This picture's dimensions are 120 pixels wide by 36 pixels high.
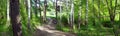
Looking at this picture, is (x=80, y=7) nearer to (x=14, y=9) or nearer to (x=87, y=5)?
(x=87, y=5)

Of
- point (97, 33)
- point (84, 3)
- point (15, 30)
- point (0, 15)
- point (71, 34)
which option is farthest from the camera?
point (84, 3)

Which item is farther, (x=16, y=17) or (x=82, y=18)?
(x=82, y=18)

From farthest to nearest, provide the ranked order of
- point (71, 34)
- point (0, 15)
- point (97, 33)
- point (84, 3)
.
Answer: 1. point (84, 3)
2. point (71, 34)
3. point (97, 33)
4. point (0, 15)

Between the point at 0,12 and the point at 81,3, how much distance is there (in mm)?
12124

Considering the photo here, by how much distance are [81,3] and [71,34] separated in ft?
20.9

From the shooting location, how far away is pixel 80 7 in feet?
97.6

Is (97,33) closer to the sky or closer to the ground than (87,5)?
closer to the ground

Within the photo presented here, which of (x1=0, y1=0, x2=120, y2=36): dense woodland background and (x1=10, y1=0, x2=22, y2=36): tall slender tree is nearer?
(x1=10, y1=0, x2=22, y2=36): tall slender tree

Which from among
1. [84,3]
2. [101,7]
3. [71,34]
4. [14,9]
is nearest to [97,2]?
[101,7]

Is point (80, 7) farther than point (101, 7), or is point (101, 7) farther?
point (80, 7)

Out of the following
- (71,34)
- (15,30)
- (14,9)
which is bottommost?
(71,34)

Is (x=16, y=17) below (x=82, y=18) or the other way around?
the other way around

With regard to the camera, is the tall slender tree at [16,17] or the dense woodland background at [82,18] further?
the dense woodland background at [82,18]

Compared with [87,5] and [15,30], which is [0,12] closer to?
[87,5]
